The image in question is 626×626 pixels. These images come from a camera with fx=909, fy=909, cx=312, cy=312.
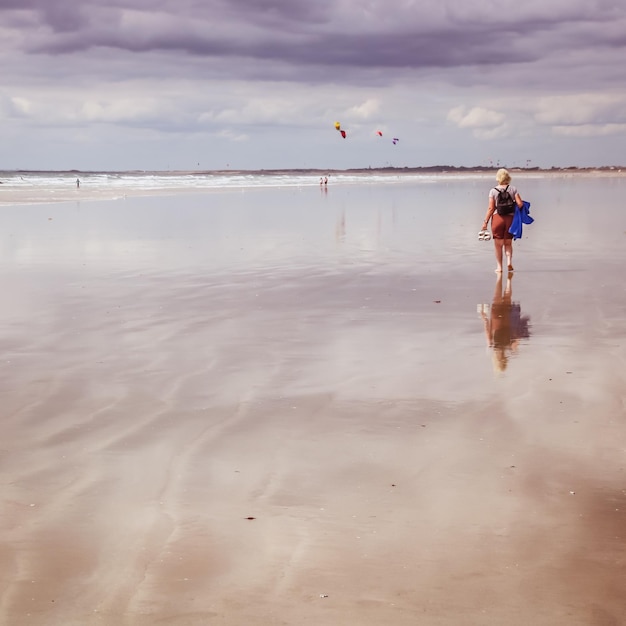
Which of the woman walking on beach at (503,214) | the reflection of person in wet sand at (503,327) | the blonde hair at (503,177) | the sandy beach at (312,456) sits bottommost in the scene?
the reflection of person in wet sand at (503,327)

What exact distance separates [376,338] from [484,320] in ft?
6.09

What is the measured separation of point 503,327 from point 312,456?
207 inches

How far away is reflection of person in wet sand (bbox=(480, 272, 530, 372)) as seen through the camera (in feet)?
29.7

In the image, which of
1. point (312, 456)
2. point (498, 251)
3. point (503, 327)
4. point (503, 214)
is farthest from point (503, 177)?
point (312, 456)

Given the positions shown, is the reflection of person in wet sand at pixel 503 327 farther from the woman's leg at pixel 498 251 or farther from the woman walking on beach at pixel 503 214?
the woman walking on beach at pixel 503 214

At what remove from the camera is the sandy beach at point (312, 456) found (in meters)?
4.04

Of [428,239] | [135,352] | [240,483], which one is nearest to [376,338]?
[135,352]

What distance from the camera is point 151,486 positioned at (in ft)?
17.5

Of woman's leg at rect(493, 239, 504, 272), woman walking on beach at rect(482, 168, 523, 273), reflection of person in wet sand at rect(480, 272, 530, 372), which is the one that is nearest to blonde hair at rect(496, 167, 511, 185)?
woman walking on beach at rect(482, 168, 523, 273)

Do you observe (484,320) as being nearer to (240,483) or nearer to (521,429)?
(521,429)

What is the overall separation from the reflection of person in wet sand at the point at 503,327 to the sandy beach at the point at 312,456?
0.16 ft

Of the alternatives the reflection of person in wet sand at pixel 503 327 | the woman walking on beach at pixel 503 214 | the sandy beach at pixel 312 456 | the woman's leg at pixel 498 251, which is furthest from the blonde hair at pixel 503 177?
the reflection of person in wet sand at pixel 503 327

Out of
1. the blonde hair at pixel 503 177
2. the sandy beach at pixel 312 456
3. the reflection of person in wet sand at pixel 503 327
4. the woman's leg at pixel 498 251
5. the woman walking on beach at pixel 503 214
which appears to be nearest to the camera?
the sandy beach at pixel 312 456

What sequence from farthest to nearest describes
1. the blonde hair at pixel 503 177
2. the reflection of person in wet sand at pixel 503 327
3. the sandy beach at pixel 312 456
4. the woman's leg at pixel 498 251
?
the blonde hair at pixel 503 177 → the woman's leg at pixel 498 251 → the reflection of person in wet sand at pixel 503 327 → the sandy beach at pixel 312 456
